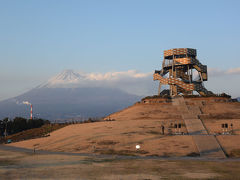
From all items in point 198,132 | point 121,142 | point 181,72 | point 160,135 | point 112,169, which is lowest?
point 112,169

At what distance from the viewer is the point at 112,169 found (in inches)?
1198

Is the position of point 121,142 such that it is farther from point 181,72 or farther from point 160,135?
point 181,72

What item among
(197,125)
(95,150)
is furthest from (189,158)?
(197,125)

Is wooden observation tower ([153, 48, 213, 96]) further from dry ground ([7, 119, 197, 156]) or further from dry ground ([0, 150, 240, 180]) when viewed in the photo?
dry ground ([0, 150, 240, 180])

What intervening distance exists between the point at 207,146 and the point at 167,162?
12.4 m

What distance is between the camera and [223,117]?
67.7m

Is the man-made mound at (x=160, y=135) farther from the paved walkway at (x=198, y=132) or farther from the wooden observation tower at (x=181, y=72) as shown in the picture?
the wooden observation tower at (x=181, y=72)

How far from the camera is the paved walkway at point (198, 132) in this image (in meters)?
41.6

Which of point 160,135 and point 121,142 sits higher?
point 160,135

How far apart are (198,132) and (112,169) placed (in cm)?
2855

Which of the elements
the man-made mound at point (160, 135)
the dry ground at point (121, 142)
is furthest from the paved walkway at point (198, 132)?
the dry ground at point (121, 142)

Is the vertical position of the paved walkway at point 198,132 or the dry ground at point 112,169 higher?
the paved walkway at point 198,132

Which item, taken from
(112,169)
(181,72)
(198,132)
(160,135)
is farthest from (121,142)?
(181,72)

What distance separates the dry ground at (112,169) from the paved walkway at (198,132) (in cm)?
647
